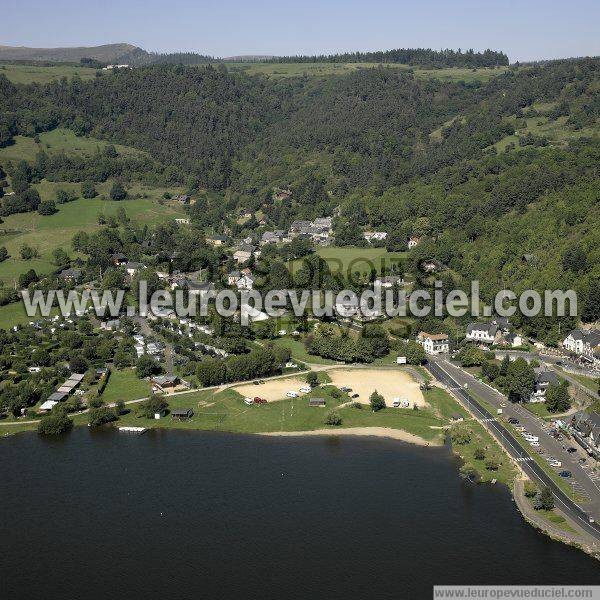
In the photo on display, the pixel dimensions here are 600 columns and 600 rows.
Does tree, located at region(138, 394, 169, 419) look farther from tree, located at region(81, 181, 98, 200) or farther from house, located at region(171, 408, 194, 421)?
tree, located at region(81, 181, 98, 200)

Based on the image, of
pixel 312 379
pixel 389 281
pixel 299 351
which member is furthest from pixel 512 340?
pixel 389 281

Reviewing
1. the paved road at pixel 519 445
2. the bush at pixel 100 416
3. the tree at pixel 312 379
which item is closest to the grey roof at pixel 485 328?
the paved road at pixel 519 445

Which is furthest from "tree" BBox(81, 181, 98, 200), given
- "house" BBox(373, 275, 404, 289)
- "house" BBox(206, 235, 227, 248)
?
"house" BBox(373, 275, 404, 289)

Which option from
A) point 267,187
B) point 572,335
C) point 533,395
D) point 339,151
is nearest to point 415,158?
point 339,151

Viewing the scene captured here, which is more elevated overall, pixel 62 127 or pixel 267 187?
pixel 62 127

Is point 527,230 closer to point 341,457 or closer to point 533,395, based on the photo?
point 533,395

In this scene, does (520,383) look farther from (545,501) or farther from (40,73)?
(40,73)
